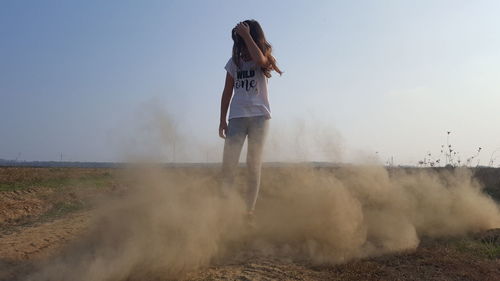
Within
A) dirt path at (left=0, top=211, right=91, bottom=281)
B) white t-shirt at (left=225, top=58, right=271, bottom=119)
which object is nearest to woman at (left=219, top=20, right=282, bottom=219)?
white t-shirt at (left=225, top=58, right=271, bottom=119)

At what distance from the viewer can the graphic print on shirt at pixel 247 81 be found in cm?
476

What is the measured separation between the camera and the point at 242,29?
4.68 meters

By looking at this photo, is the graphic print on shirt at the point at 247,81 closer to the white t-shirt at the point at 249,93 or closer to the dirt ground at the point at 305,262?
the white t-shirt at the point at 249,93

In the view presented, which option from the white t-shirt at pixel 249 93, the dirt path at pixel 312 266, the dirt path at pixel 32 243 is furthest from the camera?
the white t-shirt at pixel 249 93

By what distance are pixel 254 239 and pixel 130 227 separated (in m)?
1.47

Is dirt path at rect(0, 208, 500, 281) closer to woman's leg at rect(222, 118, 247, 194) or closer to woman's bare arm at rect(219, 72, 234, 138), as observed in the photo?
woman's leg at rect(222, 118, 247, 194)

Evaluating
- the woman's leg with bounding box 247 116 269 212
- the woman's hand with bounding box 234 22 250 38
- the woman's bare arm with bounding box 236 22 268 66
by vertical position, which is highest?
the woman's hand with bounding box 234 22 250 38

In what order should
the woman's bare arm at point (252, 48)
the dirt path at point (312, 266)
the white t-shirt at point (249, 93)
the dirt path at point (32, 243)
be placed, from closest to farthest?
the dirt path at point (312, 266) < the dirt path at point (32, 243) < the woman's bare arm at point (252, 48) < the white t-shirt at point (249, 93)

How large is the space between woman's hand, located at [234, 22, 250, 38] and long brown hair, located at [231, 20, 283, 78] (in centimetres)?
8

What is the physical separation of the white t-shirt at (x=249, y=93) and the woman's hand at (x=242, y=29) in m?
0.32

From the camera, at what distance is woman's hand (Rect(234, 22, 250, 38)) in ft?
15.2

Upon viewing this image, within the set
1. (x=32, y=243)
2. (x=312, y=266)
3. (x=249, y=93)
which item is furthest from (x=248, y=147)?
(x=32, y=243)

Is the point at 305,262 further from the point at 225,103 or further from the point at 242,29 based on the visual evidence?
the point at 242,29

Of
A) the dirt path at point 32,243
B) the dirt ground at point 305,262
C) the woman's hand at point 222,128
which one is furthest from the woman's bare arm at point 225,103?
the dirt path at point 32,243
